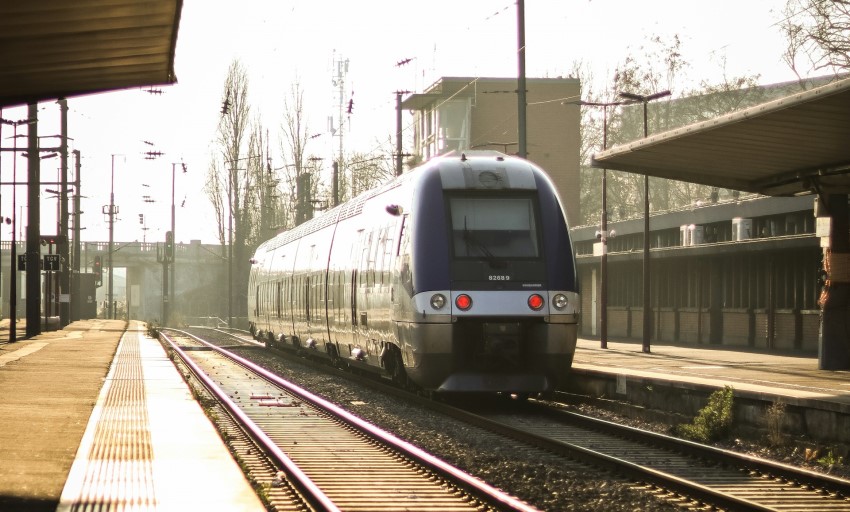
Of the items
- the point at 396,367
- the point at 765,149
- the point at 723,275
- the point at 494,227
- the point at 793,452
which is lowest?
the point at 793,452

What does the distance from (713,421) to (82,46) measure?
7869 millimetres

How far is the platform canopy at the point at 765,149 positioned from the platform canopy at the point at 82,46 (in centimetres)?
716

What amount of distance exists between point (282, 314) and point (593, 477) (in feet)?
75.1

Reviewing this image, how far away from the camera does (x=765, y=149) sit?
18.5 m

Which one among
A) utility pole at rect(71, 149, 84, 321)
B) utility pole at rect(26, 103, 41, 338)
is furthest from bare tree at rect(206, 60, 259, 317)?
utility pole at rect(26, 103, 41, 338)

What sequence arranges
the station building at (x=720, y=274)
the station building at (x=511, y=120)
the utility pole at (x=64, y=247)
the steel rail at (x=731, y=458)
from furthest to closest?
the station building at (x=511, y=120), the utility pole at (x=64, y=247), the station building at (x=720, y=274), the steel rail at (x=731, y=458)

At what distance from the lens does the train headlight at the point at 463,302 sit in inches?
635

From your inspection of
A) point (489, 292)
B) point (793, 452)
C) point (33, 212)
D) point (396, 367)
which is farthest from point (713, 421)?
point (33, 212)

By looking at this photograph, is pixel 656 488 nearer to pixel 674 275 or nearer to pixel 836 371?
pixel 836 371

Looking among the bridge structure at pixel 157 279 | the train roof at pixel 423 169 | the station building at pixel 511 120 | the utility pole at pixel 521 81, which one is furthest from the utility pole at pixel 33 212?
the bridge structure at pixel 157 279

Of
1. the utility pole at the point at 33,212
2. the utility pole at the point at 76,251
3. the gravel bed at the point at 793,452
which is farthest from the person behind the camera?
the utility pole at the point at 76,251

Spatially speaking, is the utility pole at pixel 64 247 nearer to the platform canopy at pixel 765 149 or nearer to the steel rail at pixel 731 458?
the platform canopy at pixel 765 149

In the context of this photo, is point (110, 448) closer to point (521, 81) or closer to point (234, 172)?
point (521, 81)

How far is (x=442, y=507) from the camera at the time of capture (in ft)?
30.8
